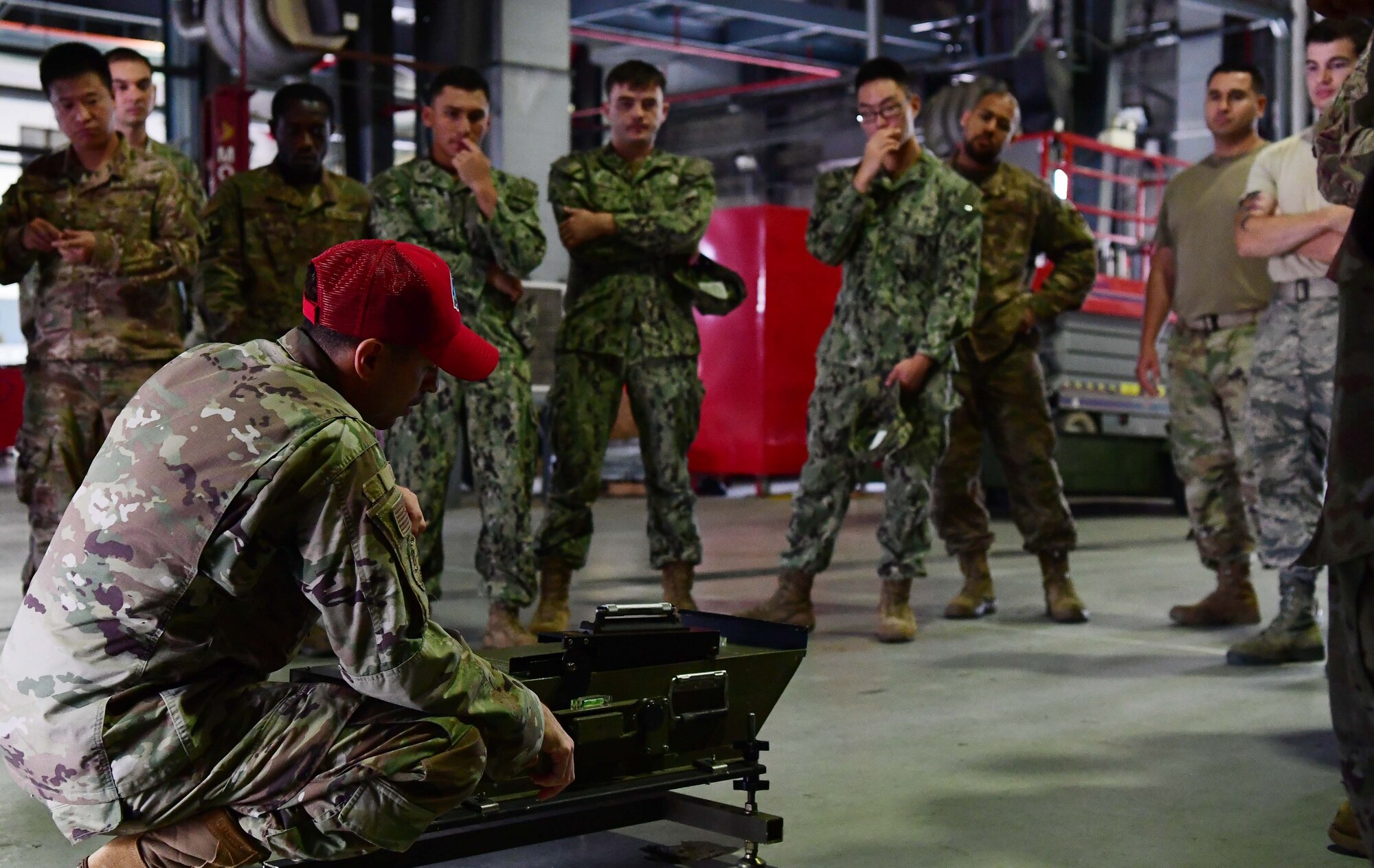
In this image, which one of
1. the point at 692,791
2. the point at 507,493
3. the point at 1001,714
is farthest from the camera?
the point at 507,493

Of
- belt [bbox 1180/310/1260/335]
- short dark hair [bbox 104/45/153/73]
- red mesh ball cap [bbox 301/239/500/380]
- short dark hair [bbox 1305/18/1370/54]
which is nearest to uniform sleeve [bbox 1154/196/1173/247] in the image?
belt [bbox 1180/310/1260/335]

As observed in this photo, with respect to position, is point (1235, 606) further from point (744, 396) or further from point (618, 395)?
point (744, 396)

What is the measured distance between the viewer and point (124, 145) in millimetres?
4535

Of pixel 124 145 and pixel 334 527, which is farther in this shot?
pixel 124 145

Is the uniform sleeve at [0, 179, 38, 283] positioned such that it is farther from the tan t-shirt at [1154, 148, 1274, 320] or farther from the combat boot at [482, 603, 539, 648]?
the tan t-shirt at [1154, 148, 1274, 320]

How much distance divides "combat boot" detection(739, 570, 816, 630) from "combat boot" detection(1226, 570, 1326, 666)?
1.31 meters

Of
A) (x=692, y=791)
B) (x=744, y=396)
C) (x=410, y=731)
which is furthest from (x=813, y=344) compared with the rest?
(x=410, y=731)

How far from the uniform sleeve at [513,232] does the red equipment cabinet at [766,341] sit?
233 inches

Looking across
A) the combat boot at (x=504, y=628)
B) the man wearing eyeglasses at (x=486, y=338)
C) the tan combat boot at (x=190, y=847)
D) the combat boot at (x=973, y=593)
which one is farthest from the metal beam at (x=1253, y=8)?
the tan combat boot at (x=190, y=847)

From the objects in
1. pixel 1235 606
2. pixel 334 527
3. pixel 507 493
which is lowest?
pixel 1235 606

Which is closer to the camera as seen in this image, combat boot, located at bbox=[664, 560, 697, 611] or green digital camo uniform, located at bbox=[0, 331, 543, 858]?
green digital camo uniform, located at bbox=[0, 331, 543, 858]

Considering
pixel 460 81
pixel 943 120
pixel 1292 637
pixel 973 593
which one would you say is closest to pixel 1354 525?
pixel 1292 637

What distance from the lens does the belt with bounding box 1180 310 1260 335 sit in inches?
192

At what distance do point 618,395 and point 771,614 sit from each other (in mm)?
868
